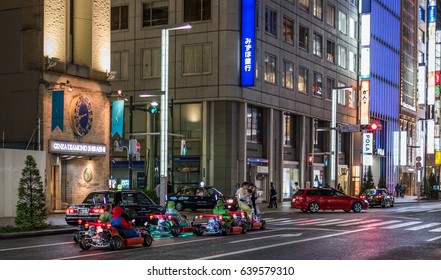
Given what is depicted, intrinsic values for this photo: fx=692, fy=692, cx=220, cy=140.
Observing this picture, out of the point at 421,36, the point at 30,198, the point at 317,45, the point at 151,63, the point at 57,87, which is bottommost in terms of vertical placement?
the point at 30,198

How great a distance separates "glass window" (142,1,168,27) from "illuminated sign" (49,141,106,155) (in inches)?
776

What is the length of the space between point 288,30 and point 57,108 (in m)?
30.3

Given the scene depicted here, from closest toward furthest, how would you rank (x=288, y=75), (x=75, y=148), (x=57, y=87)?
(x=57, y=87) → (x=75, y=148) → (x=288, y=75)

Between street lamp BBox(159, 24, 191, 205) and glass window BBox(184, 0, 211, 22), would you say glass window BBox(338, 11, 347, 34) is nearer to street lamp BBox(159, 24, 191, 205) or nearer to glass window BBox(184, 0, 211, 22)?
glass window BBox(184, 0, 211, 22)

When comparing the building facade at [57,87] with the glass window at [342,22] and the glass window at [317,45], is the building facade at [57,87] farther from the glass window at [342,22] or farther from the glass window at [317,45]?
the glass window at [342,22]

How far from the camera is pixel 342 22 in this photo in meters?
74.8

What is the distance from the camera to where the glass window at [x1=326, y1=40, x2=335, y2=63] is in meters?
70.5

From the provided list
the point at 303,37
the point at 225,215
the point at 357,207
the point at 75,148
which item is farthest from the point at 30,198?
the point at 303,37

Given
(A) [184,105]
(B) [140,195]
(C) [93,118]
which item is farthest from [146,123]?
(B) [140,195]

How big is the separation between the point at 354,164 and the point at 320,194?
37605mm

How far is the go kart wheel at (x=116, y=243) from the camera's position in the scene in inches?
705

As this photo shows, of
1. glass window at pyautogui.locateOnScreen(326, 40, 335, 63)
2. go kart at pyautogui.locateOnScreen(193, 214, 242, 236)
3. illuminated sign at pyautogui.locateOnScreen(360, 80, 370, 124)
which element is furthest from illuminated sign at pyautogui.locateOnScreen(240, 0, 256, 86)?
go kart at pyautogui.locateOnScreen(193, 214, 242, 236)

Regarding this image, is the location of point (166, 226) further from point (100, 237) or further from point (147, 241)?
point (100, 237)

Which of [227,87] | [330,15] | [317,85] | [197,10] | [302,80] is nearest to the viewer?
[227,87]
